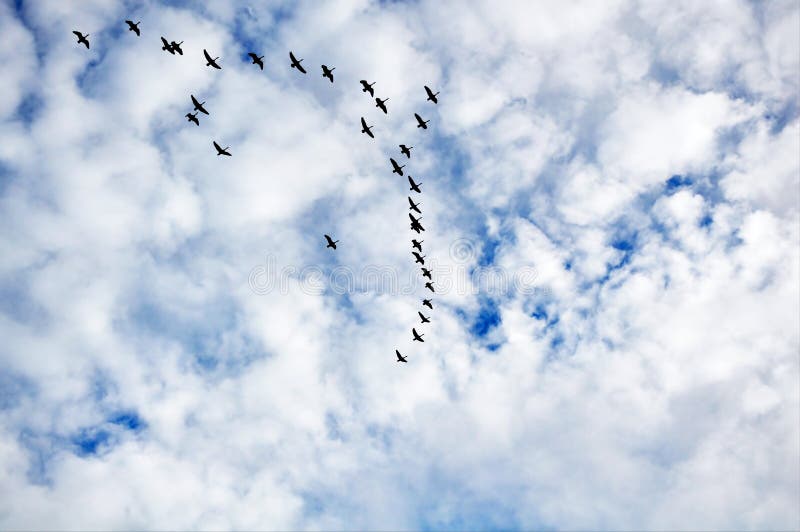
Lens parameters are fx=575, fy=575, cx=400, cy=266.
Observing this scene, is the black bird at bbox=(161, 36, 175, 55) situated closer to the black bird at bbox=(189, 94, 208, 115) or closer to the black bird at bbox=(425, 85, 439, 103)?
the black bird at bbox=(189, 94, 208, 115)

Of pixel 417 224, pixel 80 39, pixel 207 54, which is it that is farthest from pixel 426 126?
pixel 80 39

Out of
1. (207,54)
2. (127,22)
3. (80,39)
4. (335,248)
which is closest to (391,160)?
(335,248)

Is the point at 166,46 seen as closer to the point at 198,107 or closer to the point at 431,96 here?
the point at 198,107

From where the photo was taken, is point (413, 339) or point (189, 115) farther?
point (413, 339)

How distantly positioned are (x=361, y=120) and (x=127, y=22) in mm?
35034

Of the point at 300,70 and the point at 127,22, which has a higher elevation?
the point at 127,22

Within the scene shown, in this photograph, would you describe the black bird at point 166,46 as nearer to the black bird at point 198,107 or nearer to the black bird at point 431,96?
the black bird at point 198,107

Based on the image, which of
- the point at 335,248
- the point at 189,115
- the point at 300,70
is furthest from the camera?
the point at 335,248

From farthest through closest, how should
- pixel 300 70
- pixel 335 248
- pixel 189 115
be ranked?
pixel 335 248 → pixel 189 115 → pixel 300 70

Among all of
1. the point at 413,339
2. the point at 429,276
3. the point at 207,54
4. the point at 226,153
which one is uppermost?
the point at 207,54

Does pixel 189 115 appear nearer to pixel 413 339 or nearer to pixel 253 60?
pixel 253 60

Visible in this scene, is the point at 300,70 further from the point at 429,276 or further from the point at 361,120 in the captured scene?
the point at 429,276

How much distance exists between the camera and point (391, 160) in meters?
86.2

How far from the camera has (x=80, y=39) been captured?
82125 mm
